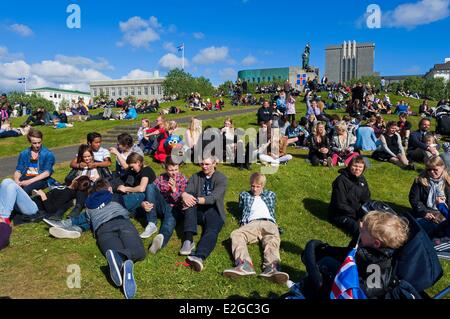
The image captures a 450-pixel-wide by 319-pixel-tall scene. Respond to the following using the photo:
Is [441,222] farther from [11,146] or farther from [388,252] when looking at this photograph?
[11,146]

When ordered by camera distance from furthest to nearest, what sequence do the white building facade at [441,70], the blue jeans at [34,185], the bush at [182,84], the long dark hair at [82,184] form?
1. the white building facade at [441,70]
2. the bush at [182,84]
3. the blue jeans at [34,185]
4. the long dark hair at [82,184]

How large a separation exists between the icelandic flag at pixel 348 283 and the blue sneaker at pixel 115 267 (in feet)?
9.36

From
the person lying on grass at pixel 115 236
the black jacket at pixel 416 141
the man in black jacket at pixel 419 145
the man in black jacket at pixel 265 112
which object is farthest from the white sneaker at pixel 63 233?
the man in black jacket at pixel 265 112

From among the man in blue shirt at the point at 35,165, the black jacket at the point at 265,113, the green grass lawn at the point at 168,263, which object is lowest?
the green grass lawn at the point at 168,263

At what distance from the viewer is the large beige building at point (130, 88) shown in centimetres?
14825

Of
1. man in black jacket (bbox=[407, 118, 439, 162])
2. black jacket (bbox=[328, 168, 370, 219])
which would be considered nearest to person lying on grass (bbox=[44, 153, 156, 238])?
black jacket (bbox=[328, 168, 370, 219])

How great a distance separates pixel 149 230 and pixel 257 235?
6.49 ft

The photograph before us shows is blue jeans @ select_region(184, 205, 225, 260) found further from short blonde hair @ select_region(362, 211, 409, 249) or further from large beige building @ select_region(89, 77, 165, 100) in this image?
large beige building @ select_region(89, 77, 165, 100)

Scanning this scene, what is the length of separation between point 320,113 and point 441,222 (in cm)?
1191

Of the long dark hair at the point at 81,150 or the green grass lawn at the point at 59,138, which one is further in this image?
the green grass lawn at the point at 59,138

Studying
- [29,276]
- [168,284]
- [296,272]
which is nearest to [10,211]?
[29,276]

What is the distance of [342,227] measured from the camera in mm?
6758

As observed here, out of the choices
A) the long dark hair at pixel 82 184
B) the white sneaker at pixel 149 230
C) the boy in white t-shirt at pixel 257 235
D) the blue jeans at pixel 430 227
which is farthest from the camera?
the long dark hair at pixel 82 184

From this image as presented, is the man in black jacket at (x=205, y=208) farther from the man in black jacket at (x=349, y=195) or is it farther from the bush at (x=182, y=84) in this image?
the bush at (x=182, y=84)
